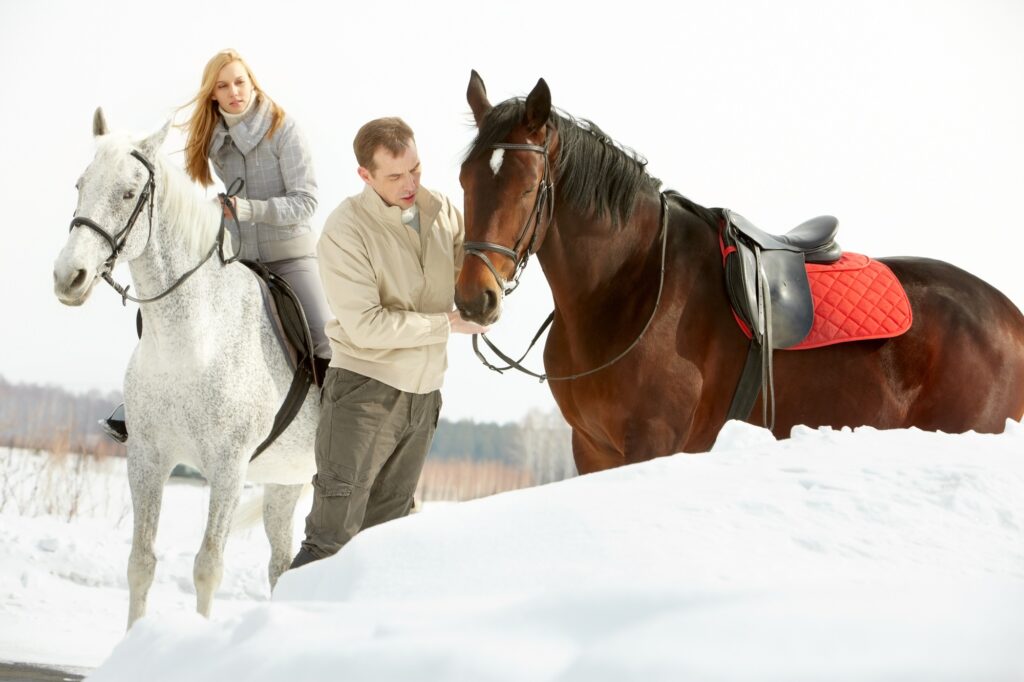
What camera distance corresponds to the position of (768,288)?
441 centimetres

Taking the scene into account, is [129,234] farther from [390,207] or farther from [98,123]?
[390,207]

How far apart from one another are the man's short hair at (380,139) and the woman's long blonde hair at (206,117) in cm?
159

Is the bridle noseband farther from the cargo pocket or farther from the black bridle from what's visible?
the black bridle

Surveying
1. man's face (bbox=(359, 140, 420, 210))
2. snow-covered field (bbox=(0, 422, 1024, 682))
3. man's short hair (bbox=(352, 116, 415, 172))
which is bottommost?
snow-covered field (bbox=(0, 422, 1024, 682))

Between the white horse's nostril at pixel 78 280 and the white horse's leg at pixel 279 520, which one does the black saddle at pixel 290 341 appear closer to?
the white horse's leg at pixel 279 520

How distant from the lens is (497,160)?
3844mm

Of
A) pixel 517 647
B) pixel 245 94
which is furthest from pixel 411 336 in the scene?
pixel 245 94

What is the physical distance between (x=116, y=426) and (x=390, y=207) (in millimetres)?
2340

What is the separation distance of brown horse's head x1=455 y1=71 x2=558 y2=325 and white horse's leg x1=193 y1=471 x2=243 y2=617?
5.51 ft

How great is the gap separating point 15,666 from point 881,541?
4469 mm

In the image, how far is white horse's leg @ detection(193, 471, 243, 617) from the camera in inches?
179

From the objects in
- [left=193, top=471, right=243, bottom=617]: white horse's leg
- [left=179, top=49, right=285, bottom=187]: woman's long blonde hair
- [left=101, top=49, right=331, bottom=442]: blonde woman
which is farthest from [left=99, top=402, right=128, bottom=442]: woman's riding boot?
[left=179, top=49, right=285, bottom=187]: woman's long blonde hair

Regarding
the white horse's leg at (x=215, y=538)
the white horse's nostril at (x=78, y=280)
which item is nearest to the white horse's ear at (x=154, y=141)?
the white horse's nostril at (x=78, y=280)

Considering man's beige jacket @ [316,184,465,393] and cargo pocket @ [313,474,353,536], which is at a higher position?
man's beige jacket @ [316,184,465,393]
